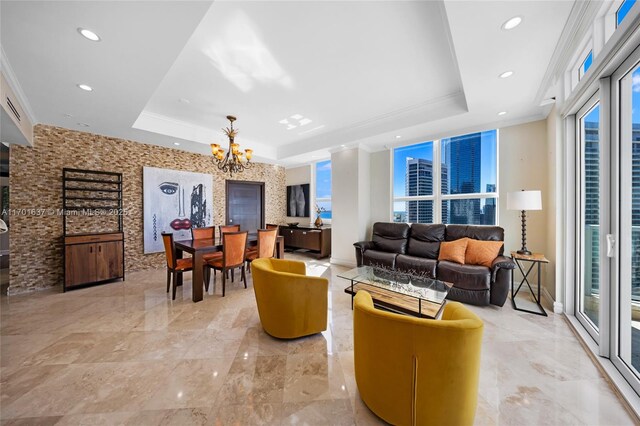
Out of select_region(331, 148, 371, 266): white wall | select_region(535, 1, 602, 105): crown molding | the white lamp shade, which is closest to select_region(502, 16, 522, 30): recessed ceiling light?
select_region(535, 1, 602, 105): crown molding

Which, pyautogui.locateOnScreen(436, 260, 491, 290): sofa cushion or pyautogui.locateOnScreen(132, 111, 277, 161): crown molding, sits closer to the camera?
pyautogui.locateOnScreen(436, 260, 491, 290): sofa cushion

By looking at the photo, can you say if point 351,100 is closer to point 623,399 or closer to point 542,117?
point 542,117

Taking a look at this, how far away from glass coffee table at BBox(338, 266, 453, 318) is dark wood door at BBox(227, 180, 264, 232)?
419 centimetres

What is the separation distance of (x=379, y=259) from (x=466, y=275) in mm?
1342

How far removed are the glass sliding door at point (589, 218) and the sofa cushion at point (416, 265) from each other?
1.50 meters

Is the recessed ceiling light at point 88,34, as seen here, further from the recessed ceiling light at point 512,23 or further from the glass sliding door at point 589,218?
the glass sliding door at point 589,218

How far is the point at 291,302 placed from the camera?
223 centimetres

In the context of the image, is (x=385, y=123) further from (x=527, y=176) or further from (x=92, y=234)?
(x=92, y=234)

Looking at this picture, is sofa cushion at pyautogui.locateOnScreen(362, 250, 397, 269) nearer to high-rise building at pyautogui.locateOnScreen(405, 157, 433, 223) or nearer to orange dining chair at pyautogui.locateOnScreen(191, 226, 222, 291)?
high-rise building at pyautogui.locateOnScreen(405, 157, 433, 223)

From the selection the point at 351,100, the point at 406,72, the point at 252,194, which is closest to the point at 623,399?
the point at 406,72

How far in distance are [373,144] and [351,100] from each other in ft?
4.94

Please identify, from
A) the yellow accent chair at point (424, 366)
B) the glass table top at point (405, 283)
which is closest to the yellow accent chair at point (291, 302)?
the glass table top at point (405, 283)

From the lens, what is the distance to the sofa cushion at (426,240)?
3.97 metres

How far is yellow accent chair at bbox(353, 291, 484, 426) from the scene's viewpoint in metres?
1.21
